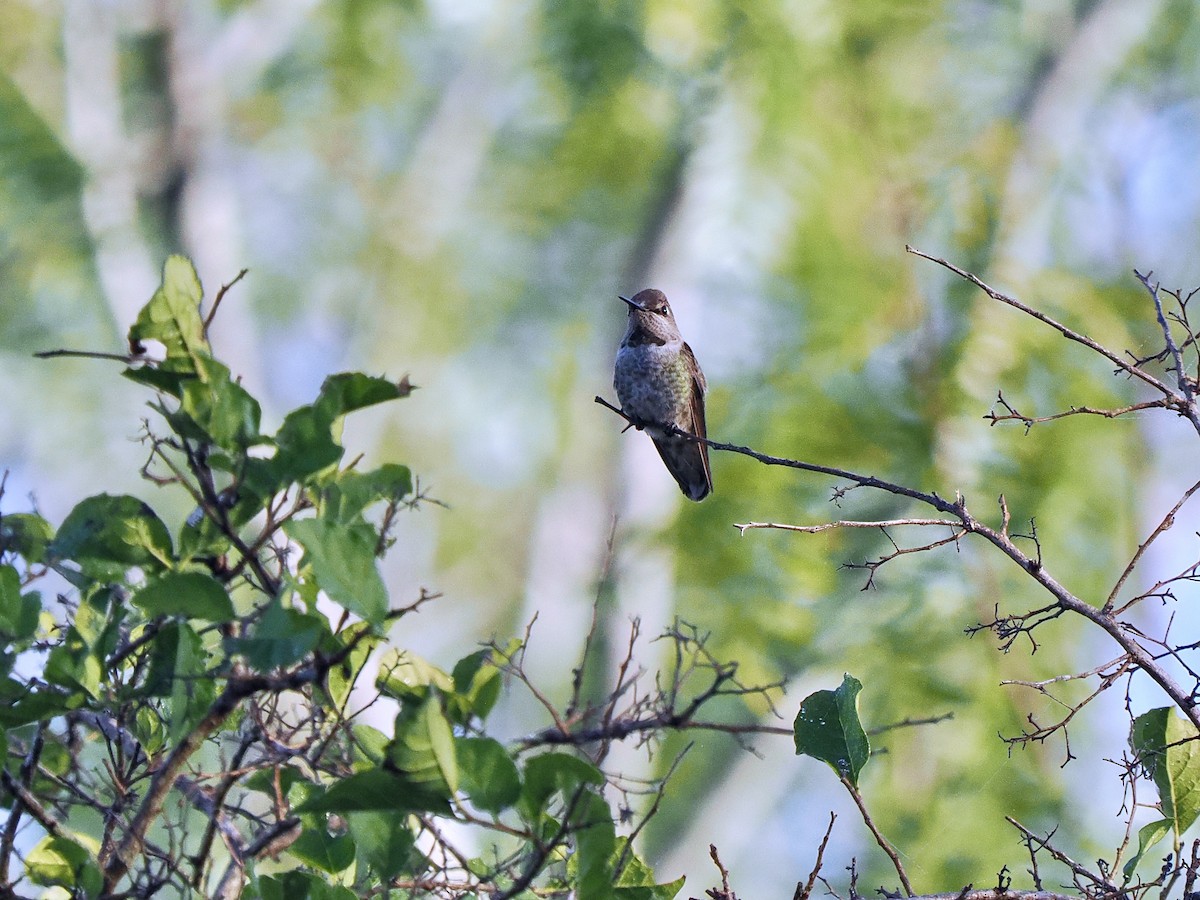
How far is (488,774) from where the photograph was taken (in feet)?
4.47

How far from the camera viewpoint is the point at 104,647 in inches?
61.1

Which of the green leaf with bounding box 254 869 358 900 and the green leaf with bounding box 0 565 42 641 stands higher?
the green leaf with bounding box 0 565 42 641

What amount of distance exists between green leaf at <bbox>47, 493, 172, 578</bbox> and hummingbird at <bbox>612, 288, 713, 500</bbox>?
3.94m

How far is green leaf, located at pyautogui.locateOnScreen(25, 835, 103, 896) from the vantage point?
4.84ft

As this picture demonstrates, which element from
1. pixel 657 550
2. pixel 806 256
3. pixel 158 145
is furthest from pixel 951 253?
pixel 158 145

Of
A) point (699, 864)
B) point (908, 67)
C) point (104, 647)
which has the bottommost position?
point (104, 647)

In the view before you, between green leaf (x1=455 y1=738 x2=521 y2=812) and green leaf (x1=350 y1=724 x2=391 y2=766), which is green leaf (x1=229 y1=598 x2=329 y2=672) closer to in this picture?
green leaf (x1=455 y1=738 x2=521 y2=812)

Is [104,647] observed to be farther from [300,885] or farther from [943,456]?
[943,456]

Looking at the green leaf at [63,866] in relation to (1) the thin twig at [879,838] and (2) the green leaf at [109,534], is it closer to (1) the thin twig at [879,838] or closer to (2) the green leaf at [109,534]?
(2) the green leaf at [109,534]

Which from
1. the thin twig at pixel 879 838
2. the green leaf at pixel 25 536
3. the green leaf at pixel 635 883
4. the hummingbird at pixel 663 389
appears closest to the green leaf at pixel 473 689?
the green leaf at pixel 635 883

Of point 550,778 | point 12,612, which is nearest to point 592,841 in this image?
point 550,778

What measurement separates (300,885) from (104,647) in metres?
0.41

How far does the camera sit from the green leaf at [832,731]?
70.1 inches

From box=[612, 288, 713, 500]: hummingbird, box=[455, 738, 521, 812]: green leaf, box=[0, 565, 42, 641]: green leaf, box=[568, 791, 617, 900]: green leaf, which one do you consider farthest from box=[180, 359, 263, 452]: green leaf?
box=[612, 288, 713, 500]: hummingbird
